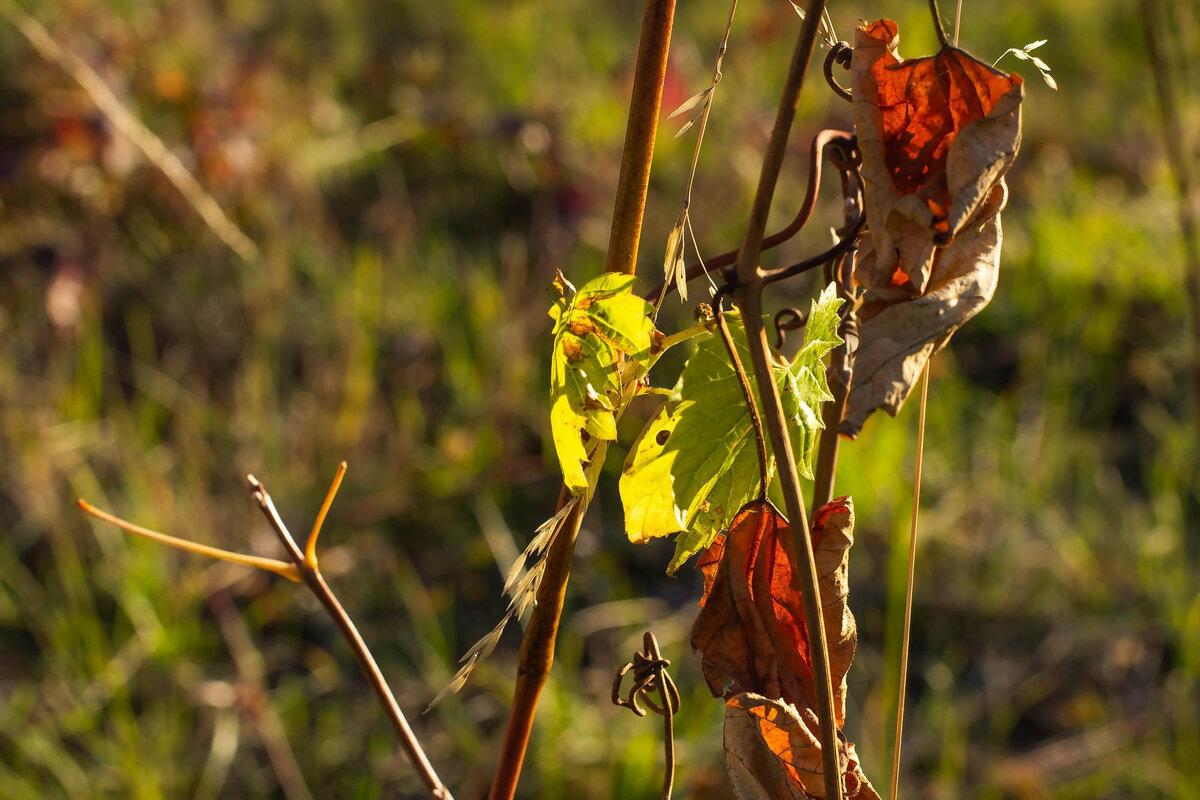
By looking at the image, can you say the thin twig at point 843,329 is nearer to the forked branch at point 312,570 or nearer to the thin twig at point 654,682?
the thin twig at point 654,682

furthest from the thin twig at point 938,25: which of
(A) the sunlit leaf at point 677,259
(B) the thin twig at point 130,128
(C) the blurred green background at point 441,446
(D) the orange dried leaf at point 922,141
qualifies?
(C) the blurred green background at point 441,446

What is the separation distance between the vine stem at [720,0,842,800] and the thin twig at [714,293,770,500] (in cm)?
2

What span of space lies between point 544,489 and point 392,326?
59 centimetres

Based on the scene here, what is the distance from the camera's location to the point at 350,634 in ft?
1.45

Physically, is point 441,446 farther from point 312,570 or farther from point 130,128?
point 312,570

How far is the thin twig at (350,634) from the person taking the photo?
414 millimetres

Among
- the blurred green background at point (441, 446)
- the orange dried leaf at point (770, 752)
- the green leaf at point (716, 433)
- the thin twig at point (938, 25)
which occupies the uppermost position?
the thin twig at point (938, 25)

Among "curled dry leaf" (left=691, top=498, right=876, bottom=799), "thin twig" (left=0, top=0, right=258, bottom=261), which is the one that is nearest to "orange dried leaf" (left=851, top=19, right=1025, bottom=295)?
"curled dry leaf" (left=691, top=498, right=876, bottom=799)

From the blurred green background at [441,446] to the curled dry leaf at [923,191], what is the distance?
2.78 feet

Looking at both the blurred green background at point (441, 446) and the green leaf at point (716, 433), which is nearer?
the green leaf at point (716, 433)

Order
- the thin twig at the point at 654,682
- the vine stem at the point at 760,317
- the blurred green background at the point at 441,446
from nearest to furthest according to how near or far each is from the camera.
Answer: the vine stem at the point at 760,317 < the thin twig at the point at 654,682 < the blurred green background at the point at 441,446

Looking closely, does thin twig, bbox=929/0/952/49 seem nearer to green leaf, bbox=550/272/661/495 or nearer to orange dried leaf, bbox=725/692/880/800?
green leaf, bbox=550/272/661/495

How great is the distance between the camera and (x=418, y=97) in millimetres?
3209

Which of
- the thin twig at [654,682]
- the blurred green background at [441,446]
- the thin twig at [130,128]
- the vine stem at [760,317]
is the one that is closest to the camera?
the vine stem at [760,317]
